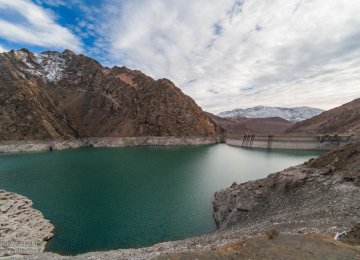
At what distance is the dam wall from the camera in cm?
9156

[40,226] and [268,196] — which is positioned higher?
[268,196]

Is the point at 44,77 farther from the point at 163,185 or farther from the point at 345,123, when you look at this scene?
the point at 345,123

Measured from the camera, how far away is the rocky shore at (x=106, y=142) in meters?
102

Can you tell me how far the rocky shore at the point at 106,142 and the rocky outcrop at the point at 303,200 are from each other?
9568 centimetres

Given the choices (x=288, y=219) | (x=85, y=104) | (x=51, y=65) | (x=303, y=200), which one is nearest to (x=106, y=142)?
(x=85, y=104)

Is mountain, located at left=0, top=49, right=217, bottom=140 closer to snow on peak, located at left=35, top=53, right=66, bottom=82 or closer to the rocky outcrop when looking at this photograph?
snow on peak, located at left=35, top=53, right=66, bottom=82

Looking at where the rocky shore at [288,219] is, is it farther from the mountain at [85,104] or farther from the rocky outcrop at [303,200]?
the mountain at [85,104]

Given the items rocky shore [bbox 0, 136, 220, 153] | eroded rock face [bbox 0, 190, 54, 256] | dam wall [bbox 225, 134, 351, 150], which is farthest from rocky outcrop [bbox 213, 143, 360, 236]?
rocky shore [bbox 0, 136, 220, 153]

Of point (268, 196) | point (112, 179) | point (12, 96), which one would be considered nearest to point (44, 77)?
point (12, 96)

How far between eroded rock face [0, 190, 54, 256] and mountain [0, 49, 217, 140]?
8991cm

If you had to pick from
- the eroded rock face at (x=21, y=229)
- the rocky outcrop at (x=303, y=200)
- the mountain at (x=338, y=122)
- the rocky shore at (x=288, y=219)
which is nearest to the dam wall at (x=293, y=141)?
the mountain at (x=338, y=122)

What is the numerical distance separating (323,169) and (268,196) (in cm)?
533

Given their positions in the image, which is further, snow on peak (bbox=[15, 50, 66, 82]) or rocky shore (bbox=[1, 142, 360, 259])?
snow on peak (bbox=[15, 50, 66, 82])

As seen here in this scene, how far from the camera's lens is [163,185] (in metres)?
42.1
